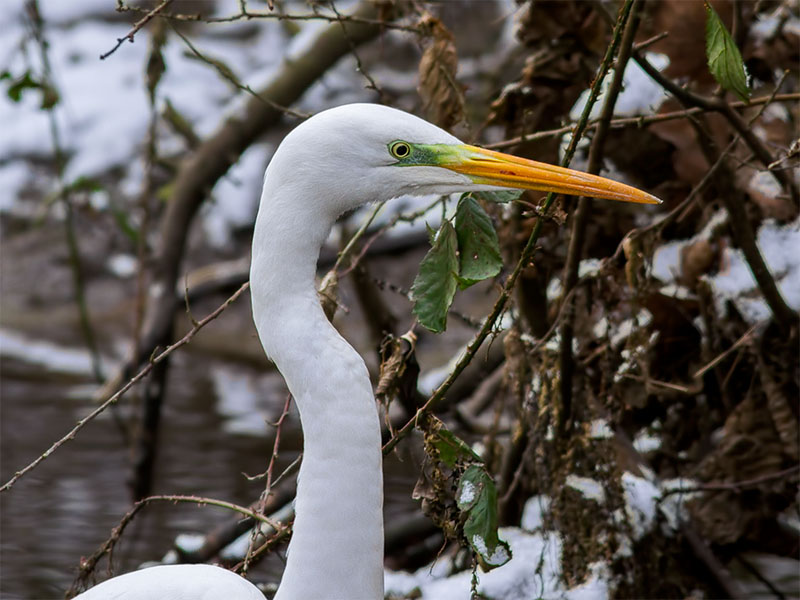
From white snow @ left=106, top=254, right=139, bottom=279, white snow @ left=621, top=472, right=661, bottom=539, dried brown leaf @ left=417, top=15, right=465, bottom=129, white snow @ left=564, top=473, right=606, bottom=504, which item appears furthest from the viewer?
white snow @ left=106, top=254, right=139, bottom=279

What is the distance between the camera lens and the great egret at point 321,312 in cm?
184

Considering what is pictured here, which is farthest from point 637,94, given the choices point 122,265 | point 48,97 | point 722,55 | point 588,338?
point 122,265

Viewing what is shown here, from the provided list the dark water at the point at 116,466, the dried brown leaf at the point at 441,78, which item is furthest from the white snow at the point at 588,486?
the dark water at the point at 116,466

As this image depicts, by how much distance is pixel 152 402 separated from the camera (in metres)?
4.69

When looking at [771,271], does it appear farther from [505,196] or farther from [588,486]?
[505,196]

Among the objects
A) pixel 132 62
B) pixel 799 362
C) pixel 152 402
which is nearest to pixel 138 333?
pixel 152 402

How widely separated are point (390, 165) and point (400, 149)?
3 centimetres

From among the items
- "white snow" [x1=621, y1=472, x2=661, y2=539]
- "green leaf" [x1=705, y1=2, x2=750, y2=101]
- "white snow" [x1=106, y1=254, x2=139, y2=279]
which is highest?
"white snow" [x1=106, y1=254, x2=139, y2=279]

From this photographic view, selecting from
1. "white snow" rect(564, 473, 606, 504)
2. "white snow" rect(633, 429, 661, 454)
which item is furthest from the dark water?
"white snow" rect(564, 473, 606, 504)

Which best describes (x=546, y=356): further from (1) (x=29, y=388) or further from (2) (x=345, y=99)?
(2) (x=345, y=99)

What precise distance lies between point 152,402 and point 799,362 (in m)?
2.75

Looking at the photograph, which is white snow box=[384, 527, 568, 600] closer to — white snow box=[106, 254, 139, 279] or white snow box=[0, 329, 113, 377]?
white snow box=[0, 329, 113, 377]

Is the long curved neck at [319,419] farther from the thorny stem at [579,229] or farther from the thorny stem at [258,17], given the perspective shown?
the thorny stem at [579,229]

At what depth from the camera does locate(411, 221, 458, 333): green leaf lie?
2.06 metres
